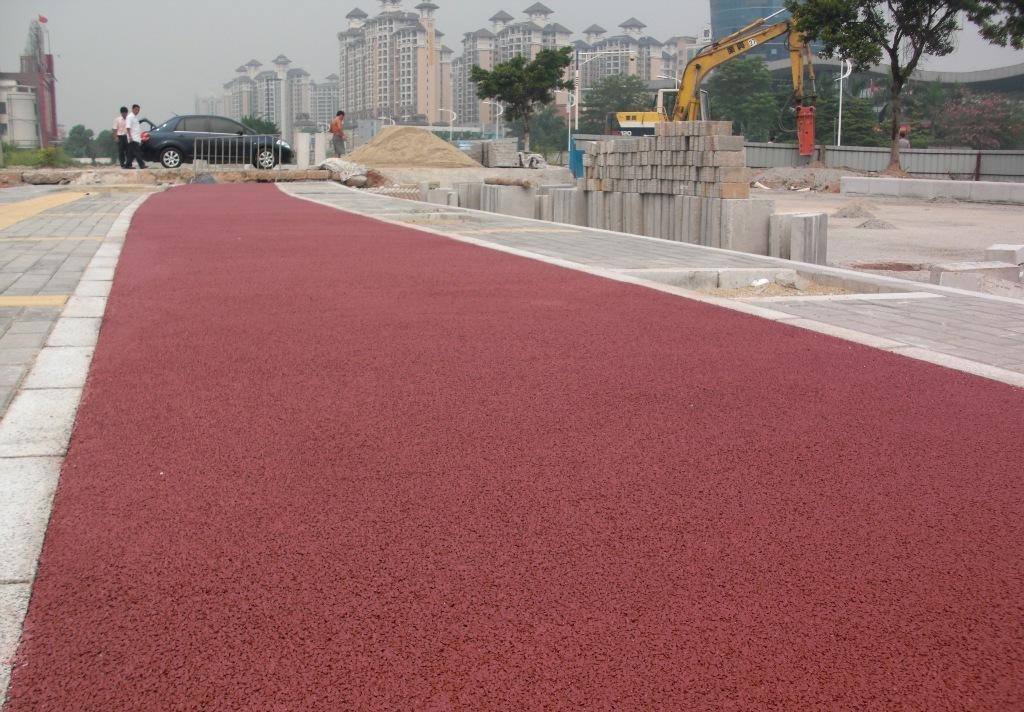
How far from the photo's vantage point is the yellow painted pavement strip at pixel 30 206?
571 inches

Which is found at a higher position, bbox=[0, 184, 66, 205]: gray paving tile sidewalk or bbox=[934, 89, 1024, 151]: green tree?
bbox=[934, 89, 1024, 151]: green tree

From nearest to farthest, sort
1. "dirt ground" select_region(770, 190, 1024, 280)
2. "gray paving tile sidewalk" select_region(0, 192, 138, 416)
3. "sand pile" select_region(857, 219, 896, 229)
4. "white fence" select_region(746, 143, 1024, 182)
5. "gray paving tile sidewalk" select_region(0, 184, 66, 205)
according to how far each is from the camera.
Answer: "gray paving tile sidewalk" select_region(0, 192, 138, 416)
"dirt ground" select_region(770, 190, 1024, 280)
"sand pile" select_region(857, 219, 896, 229)
"gray paving tile sidewalk" select_region(0, 184, 66, 205)
"white fence" select_region(746, 143, 1024, 182)

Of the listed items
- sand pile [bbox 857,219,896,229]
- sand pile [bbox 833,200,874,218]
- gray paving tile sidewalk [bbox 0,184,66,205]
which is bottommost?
sand pile [bbox 857,219,896,229]

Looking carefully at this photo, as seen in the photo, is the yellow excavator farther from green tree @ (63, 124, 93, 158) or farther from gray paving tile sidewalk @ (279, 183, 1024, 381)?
green tree @ (63, 124, 93, 158)

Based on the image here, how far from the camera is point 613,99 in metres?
99.4

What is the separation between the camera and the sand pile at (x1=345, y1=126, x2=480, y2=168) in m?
42.6

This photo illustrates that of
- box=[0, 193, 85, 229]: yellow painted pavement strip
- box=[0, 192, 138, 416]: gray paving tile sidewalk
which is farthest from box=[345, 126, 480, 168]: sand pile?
box=[0, 192, 138, 416]: gray paving tile sidewalk

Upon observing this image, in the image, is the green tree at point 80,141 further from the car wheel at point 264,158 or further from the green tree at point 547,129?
the car wheel at point 264,158

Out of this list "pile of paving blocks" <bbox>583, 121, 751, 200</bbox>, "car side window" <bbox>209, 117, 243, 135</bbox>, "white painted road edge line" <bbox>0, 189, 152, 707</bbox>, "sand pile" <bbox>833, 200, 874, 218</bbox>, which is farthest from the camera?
"car side window" <bbox>209, 117, 243, 135</bbox>

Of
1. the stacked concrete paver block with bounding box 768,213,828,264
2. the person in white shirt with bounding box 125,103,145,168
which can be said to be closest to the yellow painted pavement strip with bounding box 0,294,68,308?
the stacked concrete paver block with bounding box 768,213,828,264

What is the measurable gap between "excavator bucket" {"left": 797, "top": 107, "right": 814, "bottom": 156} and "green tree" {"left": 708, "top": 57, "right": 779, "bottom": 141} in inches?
1390

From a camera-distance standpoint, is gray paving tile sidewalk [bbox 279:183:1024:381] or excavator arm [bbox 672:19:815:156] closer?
gray paving tile sidewalk [bbox 279:183:1024:381]

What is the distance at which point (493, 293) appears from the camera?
7375mm

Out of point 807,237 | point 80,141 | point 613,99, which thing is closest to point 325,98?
point 80,141
